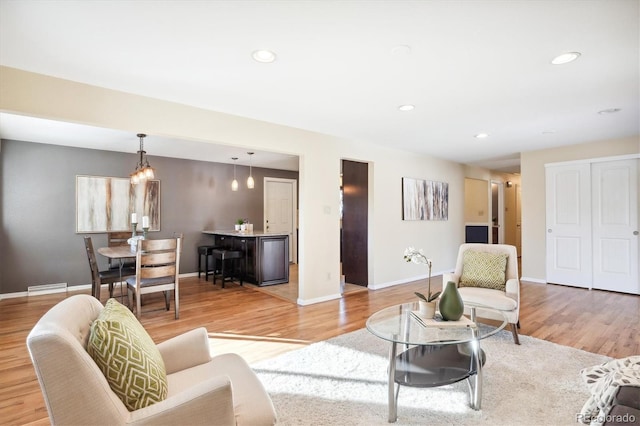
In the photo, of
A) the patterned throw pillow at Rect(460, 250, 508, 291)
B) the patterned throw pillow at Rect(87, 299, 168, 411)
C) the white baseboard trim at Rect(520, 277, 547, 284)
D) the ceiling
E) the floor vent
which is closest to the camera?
the patterned throw pillow at Rect(87, 299, 168, 411)

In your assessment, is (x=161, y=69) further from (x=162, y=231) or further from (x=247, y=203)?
(x=247, y=203)

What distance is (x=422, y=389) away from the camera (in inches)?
85.8

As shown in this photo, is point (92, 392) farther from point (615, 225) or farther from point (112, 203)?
point (615, 225)

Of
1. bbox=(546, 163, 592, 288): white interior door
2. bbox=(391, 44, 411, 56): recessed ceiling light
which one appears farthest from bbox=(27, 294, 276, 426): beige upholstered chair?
bbox=(546, 163, 592, 288): white interior door

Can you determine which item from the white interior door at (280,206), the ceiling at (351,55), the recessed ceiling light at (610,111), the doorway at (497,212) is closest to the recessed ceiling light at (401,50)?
the ceiling at (351,55)

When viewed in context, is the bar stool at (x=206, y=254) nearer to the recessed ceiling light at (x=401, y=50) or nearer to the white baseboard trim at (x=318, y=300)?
the white baseboard trim at (x=318, y=300)

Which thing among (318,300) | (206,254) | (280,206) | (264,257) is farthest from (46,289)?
(280,206)

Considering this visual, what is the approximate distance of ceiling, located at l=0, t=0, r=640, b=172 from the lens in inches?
72.3

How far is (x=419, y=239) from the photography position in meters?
6.07

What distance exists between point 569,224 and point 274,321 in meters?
Result: 5.19

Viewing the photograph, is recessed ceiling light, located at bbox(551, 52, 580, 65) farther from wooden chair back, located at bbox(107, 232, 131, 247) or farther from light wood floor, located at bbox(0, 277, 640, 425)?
wooden chair back, located at bbox(107, 232, 131, 247)

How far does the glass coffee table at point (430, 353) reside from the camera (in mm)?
1891

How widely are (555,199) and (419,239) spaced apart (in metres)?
2.40

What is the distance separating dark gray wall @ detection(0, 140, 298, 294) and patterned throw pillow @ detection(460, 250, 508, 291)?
5.15m
